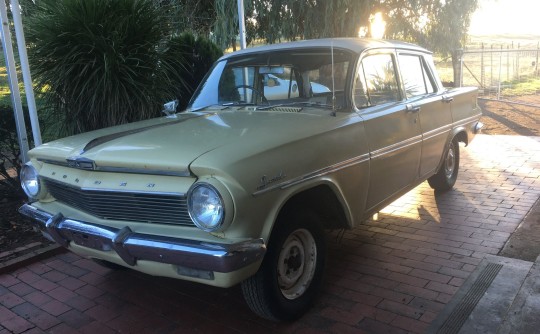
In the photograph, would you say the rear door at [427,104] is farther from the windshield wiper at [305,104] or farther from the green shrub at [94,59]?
the green shrub at [94,59]

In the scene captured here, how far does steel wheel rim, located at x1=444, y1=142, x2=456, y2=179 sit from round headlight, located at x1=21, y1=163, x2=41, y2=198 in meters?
4.51

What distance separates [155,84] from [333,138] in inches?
136

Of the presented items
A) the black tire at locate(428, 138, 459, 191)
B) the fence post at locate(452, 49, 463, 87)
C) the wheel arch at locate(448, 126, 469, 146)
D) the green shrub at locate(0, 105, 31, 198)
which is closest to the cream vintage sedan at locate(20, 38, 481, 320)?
the wheel arch at locate(448, 126, 469, 146)

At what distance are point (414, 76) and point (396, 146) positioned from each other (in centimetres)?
129

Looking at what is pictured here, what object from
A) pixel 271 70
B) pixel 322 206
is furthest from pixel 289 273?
pixel 271 70

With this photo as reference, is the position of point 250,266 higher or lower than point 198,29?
lower

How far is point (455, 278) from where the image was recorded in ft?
12.3

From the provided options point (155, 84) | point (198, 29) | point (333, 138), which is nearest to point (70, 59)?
point (155, 84)

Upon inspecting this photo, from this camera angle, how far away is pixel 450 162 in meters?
6.03

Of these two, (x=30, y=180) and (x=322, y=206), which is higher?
(x=30, y=180)

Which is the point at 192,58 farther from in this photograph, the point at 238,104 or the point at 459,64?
the point at 459,64

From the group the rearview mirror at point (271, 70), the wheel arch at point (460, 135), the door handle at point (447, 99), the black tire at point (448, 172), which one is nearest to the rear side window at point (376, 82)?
the rearview mirror at point (271, 70)

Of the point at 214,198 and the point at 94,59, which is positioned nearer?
the point at 214,198

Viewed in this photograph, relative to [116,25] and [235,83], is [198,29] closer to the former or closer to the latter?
[116,25]
